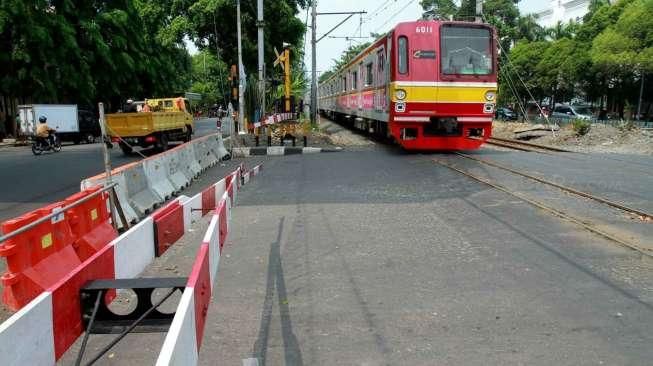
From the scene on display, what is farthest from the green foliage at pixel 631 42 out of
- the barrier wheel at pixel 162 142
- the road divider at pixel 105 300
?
the road divider at pixel 105 300

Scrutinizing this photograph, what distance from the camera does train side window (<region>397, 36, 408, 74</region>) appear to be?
50.7 ft

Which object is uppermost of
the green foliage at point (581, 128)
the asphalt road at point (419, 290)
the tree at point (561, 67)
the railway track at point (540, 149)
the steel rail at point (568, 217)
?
the tree at point (561, 67)

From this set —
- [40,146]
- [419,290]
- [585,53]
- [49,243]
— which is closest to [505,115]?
[585,53]

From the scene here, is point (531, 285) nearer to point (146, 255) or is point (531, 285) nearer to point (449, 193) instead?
point (146, 255)

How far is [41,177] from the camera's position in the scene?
13.9m

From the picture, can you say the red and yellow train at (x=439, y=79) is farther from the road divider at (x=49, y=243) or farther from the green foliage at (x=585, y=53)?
the green foliage at (x=585, y=53)

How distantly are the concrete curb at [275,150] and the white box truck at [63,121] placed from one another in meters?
12.1

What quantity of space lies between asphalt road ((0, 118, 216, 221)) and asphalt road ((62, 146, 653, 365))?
13.8ft

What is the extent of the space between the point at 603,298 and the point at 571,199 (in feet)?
15.4

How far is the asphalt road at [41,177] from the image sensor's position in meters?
10.3

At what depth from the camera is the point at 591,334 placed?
4051 millimetres

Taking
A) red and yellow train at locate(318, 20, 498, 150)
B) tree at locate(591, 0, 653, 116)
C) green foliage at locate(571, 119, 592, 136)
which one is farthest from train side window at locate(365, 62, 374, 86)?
tree at locate(591, 0, 653, 116)

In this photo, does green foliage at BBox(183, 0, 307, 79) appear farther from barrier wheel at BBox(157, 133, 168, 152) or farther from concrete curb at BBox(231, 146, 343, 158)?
concrete curb at BBox(231, 146, 343, 158)

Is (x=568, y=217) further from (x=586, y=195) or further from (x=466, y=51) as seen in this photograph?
(x=466, y=51)
